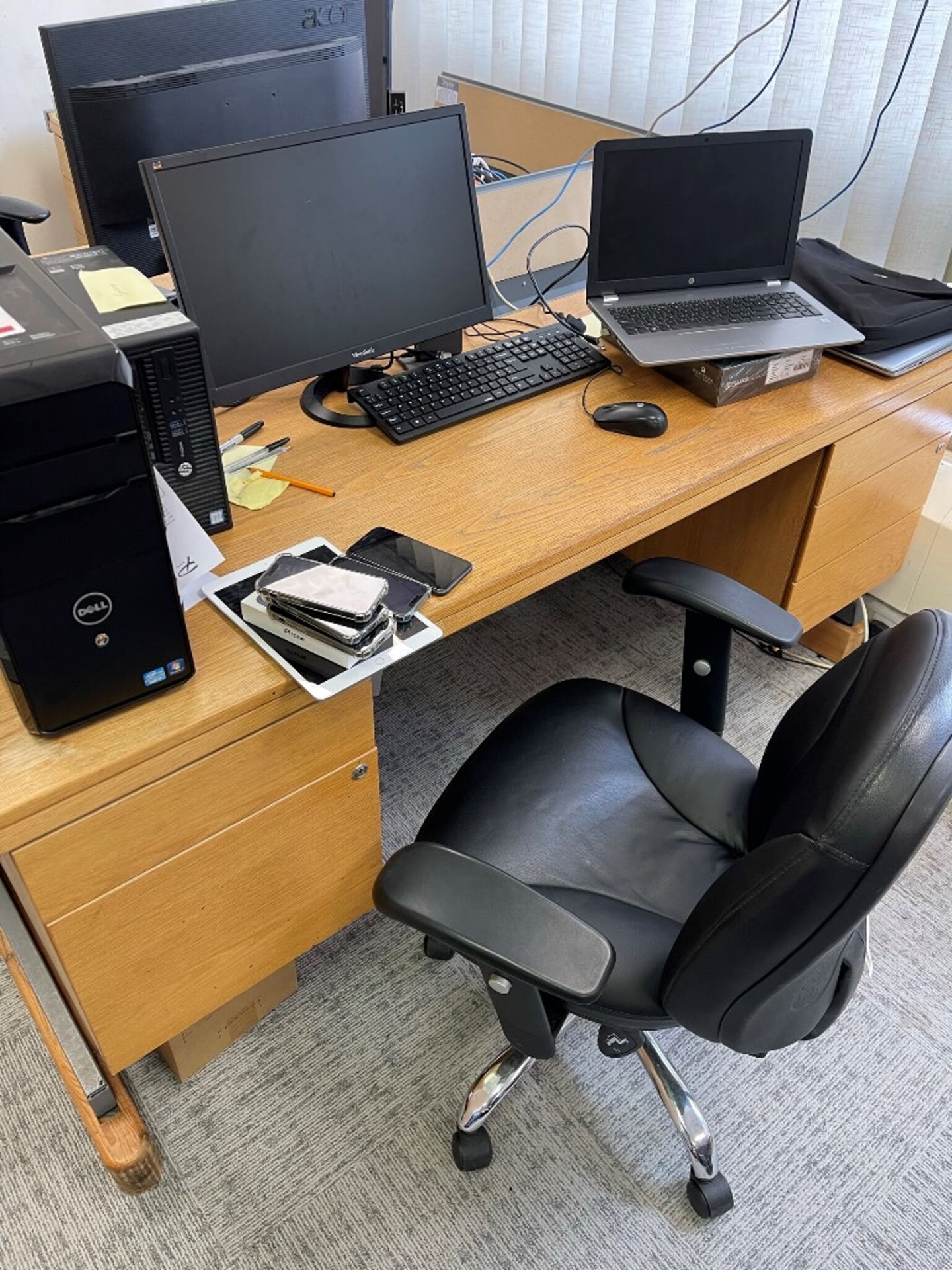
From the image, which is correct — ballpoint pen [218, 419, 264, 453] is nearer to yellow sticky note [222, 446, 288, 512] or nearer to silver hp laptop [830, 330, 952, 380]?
yellow sticky note [222, 446, 288, 512]

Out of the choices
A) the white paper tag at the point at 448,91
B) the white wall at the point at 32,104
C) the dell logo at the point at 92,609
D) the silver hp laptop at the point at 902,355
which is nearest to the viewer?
the dell logo at the point at 92,609

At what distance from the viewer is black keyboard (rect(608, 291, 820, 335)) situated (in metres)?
1.57

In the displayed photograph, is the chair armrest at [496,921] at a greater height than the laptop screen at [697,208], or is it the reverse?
the laptop screen at [697,208]

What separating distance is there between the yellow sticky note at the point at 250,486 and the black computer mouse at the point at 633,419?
0.49 metres

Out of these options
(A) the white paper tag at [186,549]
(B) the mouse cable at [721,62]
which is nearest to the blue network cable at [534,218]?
(B) the mouse cable at [721,62]

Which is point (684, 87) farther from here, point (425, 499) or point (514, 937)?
point (514, 937)

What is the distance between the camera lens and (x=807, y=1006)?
0.96 meters

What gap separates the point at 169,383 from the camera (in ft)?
3.48

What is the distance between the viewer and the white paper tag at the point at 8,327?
79cm

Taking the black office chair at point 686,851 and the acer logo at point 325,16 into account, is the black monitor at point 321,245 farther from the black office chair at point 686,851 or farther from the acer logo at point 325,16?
the black office chair at point 686,851

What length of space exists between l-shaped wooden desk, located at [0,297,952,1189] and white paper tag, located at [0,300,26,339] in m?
0.37

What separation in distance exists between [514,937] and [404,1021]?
67 cm

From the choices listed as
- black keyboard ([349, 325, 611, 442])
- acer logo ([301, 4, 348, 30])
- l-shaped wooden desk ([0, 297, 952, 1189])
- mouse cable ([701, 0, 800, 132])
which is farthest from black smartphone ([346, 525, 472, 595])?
mouse cable ([701, 0, 800, 132])

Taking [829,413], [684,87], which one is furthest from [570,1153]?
[684,87]
